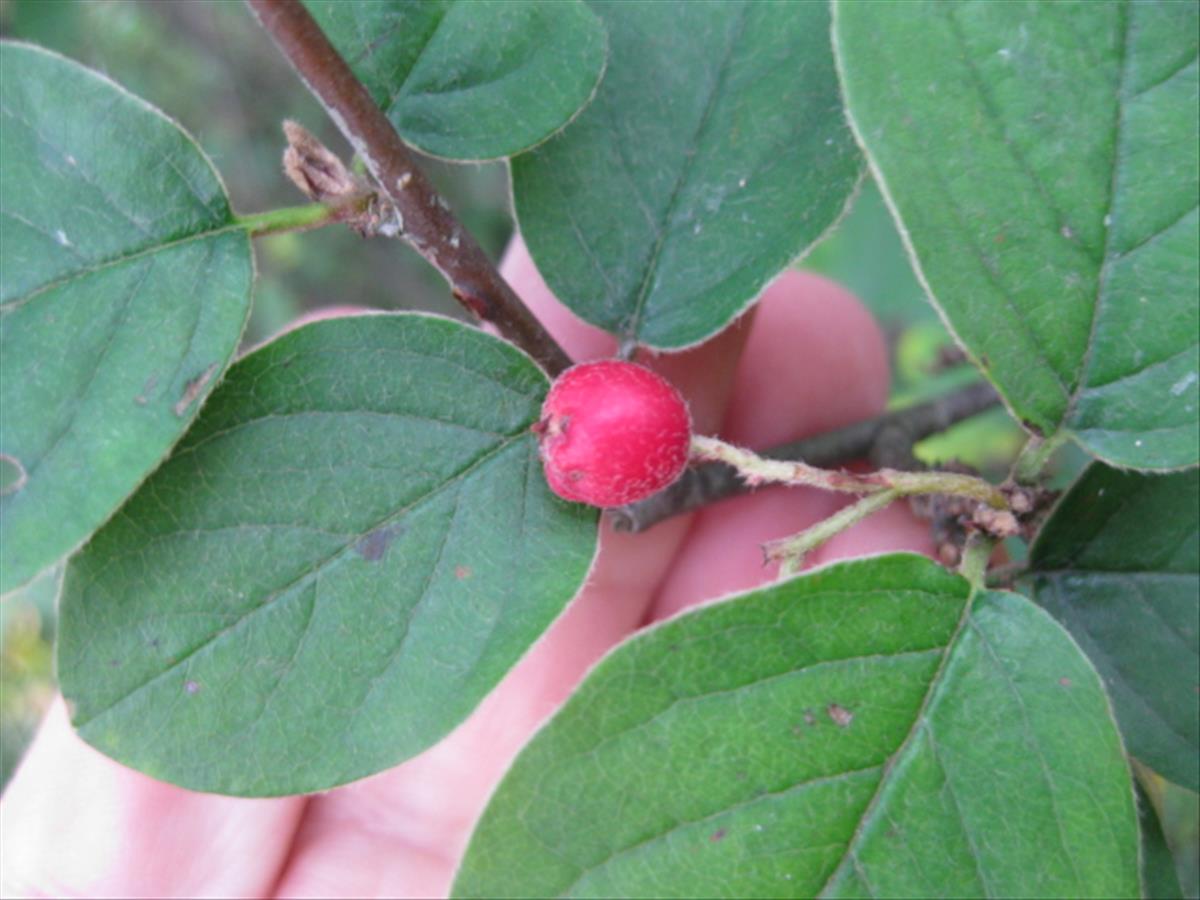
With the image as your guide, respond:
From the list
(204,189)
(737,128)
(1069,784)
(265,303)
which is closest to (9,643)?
(265,303)

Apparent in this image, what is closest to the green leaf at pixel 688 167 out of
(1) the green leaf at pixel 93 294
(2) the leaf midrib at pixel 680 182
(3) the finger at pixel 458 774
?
(2) the leaf midrib at pixel 680 182

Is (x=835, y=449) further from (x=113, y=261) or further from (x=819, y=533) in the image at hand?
(x=113, y=261)

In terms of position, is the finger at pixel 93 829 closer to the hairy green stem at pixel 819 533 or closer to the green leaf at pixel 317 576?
the green leaf at pixel 317 576

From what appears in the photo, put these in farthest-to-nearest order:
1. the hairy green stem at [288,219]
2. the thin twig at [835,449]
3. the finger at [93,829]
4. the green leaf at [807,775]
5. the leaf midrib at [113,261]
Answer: the finger at [93,829] < the thin twig at [835,449] < the hairy green stem at [288,219] < the leaf midrib at [113,261] < the green leaf at [807,775]

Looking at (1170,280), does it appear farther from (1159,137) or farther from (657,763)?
(657,763)

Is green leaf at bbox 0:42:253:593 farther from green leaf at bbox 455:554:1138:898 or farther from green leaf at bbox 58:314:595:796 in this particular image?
green leaf at bbox 455:554:1138:898

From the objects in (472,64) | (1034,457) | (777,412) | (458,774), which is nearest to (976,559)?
(1034,457)
